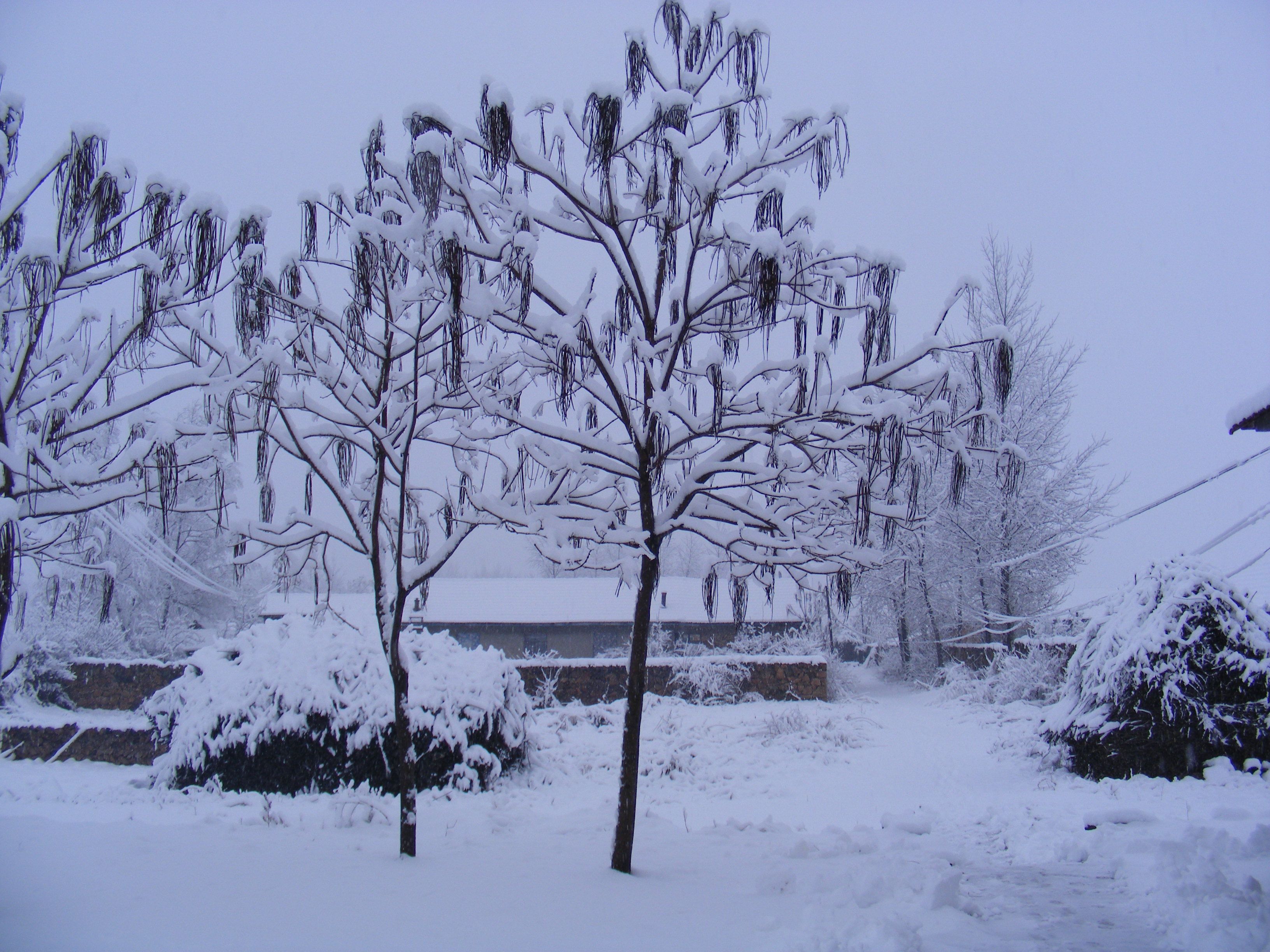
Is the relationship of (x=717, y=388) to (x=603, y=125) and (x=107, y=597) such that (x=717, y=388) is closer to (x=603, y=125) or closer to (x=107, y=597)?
(x=603, y=125)

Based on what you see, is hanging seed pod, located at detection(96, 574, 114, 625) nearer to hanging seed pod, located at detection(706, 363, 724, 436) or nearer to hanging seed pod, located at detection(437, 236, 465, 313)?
hanging seed pod, located at detection(437, 236, 465, 313)

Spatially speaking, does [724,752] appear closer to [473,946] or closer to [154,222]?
[473,946]

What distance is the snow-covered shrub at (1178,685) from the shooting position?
7.34 m

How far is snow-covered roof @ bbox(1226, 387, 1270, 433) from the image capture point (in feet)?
14.3

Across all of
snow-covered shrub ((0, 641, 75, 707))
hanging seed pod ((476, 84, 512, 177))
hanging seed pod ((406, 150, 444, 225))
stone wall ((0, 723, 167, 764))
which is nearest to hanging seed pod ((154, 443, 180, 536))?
hanging seed pod ((406, 150, 444, 225))

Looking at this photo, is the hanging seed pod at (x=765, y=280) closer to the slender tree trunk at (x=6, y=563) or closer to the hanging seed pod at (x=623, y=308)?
the hanging seed pod at (x=623, y=308)

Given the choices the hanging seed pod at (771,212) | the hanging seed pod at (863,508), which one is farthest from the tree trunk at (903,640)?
the hanging seed pod at (771,212)

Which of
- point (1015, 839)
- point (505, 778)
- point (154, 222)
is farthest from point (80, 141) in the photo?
point (1015, 839)

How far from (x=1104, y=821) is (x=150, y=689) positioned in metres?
17.8

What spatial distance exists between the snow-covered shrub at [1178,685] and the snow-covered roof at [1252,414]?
3831mm

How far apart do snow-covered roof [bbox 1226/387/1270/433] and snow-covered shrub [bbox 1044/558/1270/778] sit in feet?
12.6

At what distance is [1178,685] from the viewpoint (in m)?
7.44

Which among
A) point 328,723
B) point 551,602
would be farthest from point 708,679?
point 551,602

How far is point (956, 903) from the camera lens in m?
4.13
